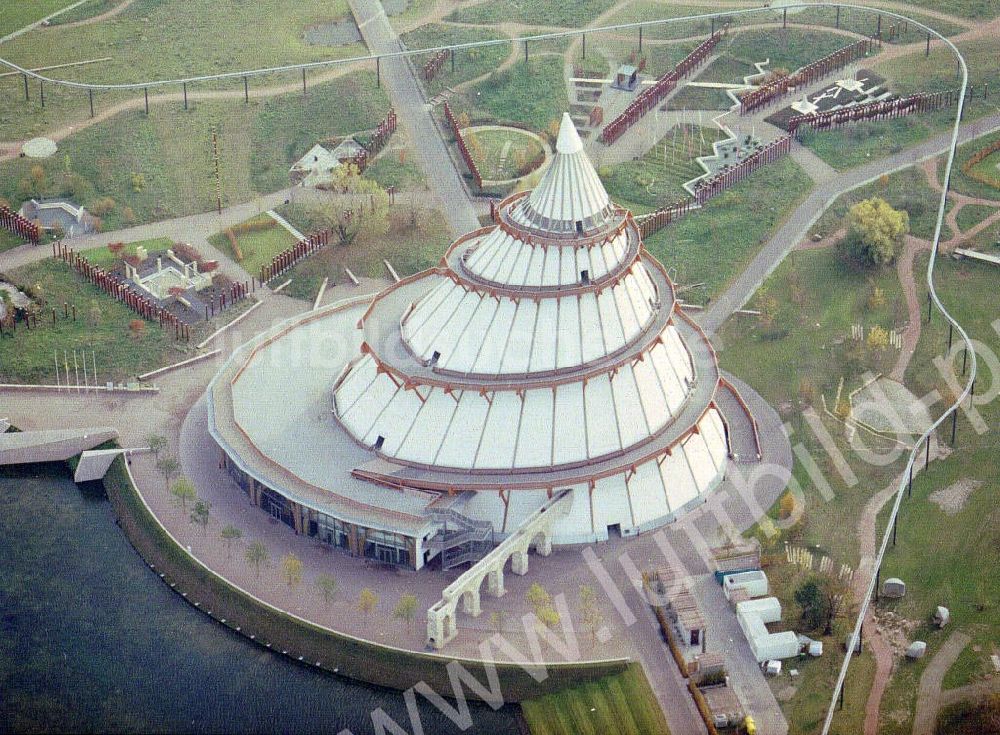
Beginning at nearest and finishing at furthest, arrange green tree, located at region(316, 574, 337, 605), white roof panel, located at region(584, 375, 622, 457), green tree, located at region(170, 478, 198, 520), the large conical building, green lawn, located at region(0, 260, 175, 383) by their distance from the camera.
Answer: green tree, located at region(316, 574, 337, 605) < the large conical building < white roof panel, located at region(584, 375, 622, 457) < green tree, located at region(170, 478, 198, 520) < green lawn, located at region(0, 260, 175, 383)

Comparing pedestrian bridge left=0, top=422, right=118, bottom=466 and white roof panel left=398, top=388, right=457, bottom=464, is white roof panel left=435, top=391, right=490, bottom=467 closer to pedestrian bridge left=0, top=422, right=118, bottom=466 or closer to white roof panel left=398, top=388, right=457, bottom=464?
white roof panel left=398, top=388, right=457, bottom=464

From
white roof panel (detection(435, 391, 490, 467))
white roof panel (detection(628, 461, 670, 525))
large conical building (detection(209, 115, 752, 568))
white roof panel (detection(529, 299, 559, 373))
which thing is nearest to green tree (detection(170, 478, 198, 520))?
large conical building (detection(209, 115, 752, 568))

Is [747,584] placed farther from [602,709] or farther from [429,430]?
[429,430]

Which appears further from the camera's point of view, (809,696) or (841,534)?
(841,534)

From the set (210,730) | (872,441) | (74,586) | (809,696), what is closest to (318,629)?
(210,730)

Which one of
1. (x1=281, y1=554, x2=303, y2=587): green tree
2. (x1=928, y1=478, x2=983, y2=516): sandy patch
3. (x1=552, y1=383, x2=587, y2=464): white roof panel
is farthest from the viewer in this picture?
(x1=928, y1=478, x2=983, y2=516): sandy patch

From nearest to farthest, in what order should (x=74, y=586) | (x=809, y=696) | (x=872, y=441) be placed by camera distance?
(x=809, y=696) < (x=74, y=586) < (x=872, y=441)

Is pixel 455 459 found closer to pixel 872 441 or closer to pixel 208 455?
pixel 208 455

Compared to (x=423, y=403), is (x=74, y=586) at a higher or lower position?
lower
